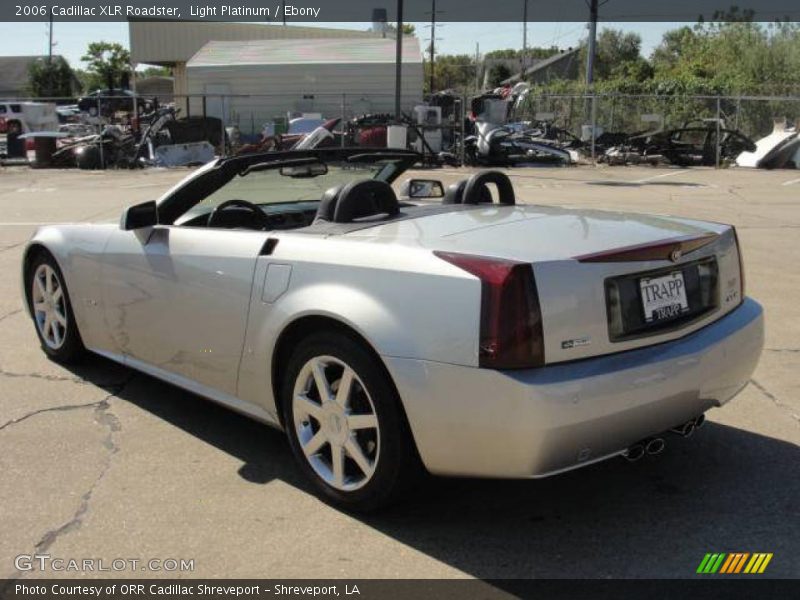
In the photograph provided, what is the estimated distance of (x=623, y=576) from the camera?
2.84 meters

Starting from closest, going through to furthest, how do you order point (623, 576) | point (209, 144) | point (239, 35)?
point (623, 576) → point (209, 144) → point (239, 35)

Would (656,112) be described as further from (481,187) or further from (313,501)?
(313,501)

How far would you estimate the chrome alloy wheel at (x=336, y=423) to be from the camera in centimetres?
317

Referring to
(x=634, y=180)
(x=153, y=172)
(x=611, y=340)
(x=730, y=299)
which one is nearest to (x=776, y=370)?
(x=730, y=299)

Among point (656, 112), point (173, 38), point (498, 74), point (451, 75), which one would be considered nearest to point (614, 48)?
point (498, 74)

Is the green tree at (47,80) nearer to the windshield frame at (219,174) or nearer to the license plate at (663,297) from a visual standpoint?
the windshield frame at (219,174)

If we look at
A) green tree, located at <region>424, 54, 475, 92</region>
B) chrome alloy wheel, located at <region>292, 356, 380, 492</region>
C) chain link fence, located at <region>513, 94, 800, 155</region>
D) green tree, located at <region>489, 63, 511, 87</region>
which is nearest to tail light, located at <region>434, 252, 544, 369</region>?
chrome alloy wheel, located at <region>292, 356, 380, 492</region>

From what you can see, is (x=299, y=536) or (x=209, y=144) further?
(x=209, y=144)

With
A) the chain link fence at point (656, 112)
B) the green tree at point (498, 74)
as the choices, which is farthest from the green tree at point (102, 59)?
the chain link fence at point (656, 112)

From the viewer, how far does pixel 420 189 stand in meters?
5.23

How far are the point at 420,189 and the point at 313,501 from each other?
2.44 m

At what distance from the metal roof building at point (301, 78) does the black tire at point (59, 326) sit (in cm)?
2927

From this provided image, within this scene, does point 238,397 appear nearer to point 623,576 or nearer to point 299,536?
point 299,536

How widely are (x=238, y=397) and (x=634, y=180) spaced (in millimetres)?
17307
